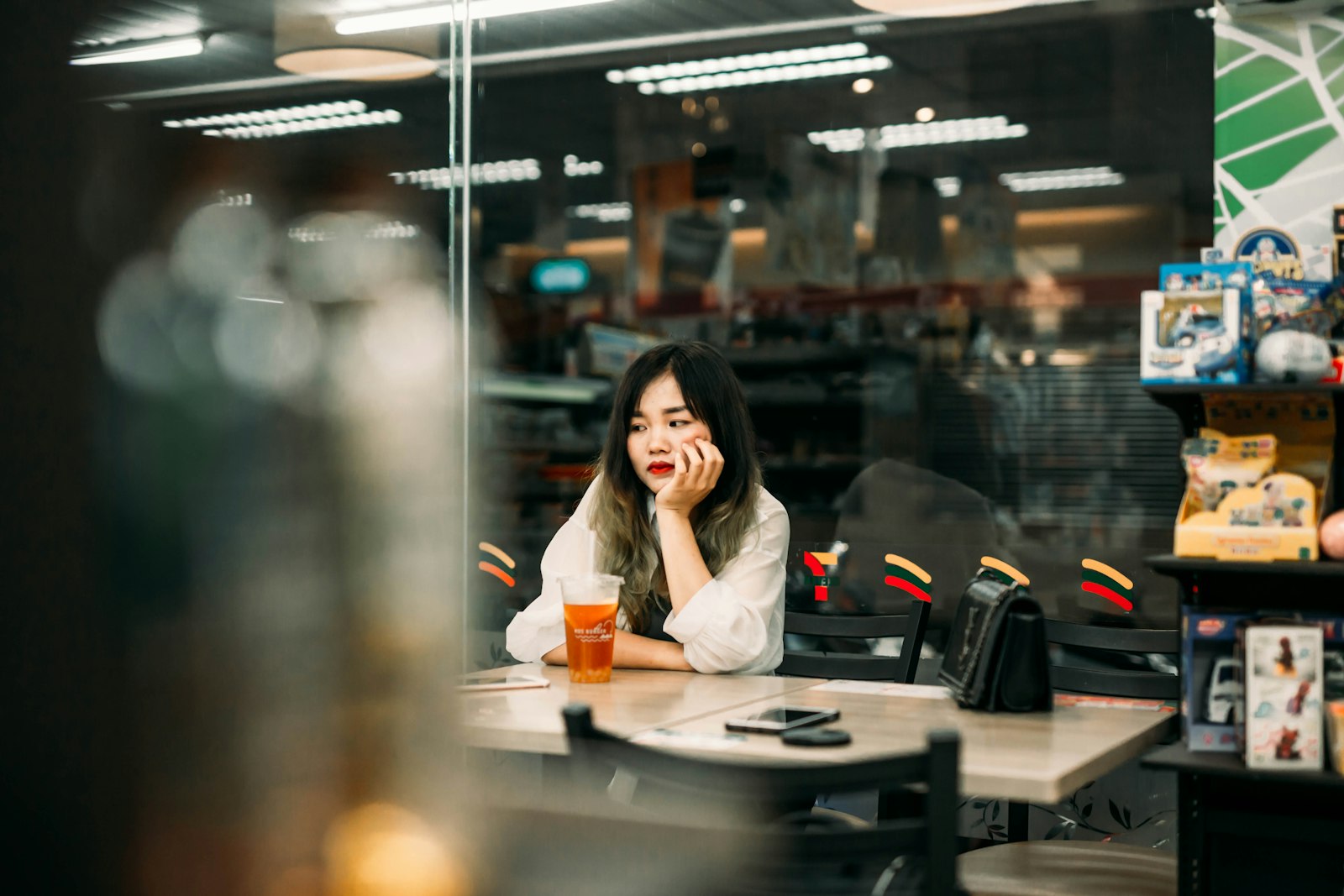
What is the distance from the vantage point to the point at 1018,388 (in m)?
5.07

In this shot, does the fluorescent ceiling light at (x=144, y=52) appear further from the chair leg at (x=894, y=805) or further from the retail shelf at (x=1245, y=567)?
the retail shelf at (x=1245, y=567)

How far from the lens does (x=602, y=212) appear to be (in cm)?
628

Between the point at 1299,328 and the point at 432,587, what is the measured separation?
4.96 feet

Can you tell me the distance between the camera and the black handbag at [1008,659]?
1.63 meters

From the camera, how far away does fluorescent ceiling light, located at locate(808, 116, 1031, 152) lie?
17.0 ft

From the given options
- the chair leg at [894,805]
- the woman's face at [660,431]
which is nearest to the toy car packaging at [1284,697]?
the chair leg at [894,805]

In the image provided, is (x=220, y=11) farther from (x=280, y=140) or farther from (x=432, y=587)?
(x=432, y=587)

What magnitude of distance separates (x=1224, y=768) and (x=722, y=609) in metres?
0.80

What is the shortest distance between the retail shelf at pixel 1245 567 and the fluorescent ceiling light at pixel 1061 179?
12.0ft

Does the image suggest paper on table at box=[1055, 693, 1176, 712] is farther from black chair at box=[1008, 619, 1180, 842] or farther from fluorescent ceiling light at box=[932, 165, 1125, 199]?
fluorescent ceiling light at box=[932, 165, 1125, 199]

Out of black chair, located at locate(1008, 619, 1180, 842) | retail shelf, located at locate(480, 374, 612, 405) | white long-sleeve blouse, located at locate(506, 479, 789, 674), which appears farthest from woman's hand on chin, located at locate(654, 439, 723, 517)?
retail shelf, located at locate(480, 374, 612, 405)

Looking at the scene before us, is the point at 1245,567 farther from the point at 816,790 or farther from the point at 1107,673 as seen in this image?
the point at 816,790

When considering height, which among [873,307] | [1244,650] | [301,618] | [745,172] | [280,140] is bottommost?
[1244,650]

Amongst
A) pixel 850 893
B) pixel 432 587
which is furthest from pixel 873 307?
pixel 432 587
